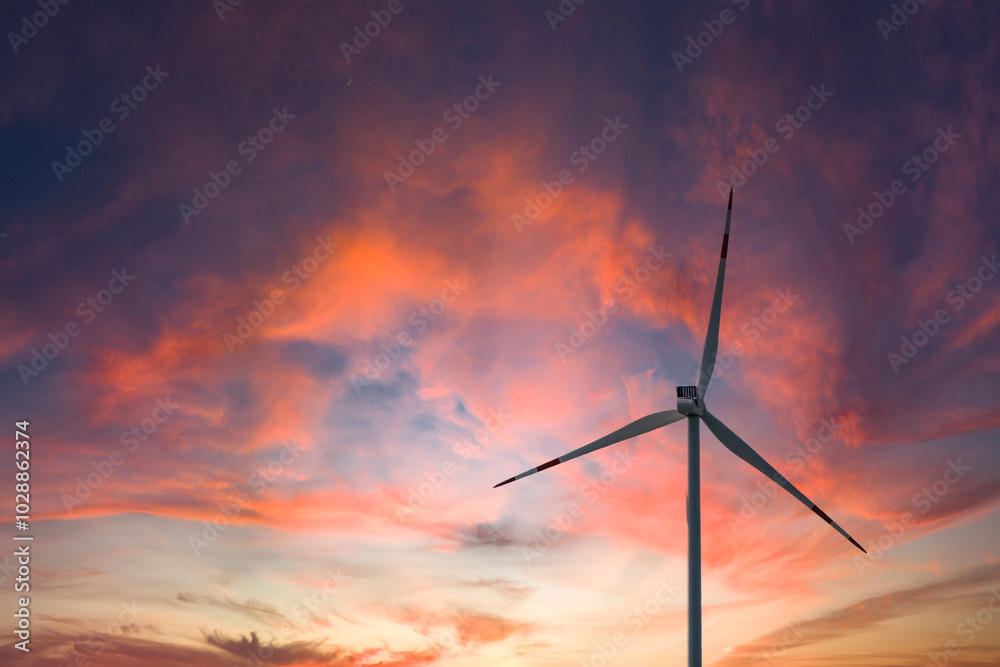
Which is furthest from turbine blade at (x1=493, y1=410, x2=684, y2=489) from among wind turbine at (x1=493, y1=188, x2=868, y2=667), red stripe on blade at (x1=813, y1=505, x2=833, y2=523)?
red stripe on blade at (x1=813, y1=505, x2=833, y2=523)

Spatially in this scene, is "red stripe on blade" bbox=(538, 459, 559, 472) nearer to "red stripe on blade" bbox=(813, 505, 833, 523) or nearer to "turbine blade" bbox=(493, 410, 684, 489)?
"turbine blade" bbox=(493, 410, 684, 489)

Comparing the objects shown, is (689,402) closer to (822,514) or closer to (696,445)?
(696,445)

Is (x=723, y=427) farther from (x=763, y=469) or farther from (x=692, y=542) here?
(x=692, y=542)

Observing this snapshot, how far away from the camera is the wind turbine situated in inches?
1975

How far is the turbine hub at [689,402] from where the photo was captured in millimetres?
49984

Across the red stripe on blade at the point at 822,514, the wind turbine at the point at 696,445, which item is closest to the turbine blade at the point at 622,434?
the wind turbine at the point at 696,445

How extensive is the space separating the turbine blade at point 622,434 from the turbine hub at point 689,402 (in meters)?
2.35

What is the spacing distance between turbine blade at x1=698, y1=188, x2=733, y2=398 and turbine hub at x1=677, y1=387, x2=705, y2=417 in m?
1.42

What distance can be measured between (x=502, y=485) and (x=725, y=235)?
22301mm

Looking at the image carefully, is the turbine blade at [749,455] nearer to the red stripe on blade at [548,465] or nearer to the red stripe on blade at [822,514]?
the red stripe on blade at [822,514]

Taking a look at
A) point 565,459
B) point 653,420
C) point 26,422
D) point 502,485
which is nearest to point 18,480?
point 26,422

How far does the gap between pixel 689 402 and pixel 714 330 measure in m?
6.04

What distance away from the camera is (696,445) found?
2088 inches

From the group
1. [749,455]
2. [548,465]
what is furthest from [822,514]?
[548,465]
